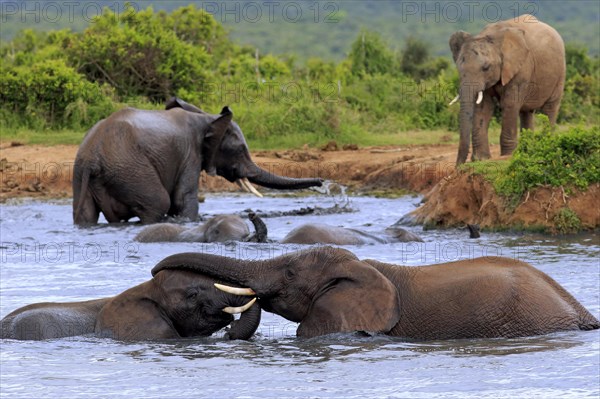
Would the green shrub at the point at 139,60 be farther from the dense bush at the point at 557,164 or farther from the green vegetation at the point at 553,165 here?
the dense bush at the point at 557,164

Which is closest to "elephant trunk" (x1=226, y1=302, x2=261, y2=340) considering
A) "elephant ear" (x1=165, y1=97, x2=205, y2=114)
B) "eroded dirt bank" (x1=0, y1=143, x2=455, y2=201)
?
"elephant ear" (x1=165, y1=97, x2=205, y2=114)

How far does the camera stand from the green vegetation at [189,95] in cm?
2495

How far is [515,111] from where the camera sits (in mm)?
18562

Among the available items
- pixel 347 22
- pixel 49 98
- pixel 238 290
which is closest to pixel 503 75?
pixel 49 98

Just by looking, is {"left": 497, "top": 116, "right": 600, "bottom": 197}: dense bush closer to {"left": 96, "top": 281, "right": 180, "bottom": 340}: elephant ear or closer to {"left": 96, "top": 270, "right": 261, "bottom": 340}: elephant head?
{"left": 96, "top": 270, "right": 261, "bottom": 340}: elephant head

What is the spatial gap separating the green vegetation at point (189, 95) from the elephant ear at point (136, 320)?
15147 millimetres

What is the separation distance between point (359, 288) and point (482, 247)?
5.29 metres

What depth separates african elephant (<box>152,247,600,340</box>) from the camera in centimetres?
835

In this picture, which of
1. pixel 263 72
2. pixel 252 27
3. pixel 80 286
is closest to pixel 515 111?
pixel 80 286

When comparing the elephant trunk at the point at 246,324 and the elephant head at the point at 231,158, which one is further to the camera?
the elephant head at the point at 231,158

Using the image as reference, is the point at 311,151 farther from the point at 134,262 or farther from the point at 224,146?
the point at 134,262

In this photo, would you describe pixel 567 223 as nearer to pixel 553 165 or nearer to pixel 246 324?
pixel 553 165

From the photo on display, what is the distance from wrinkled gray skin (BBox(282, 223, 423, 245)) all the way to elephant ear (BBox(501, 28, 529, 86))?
5228mm

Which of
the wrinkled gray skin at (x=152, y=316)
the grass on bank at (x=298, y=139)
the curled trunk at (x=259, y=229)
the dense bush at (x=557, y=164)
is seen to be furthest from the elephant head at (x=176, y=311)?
the grass on bank at (x=298, y=139)
